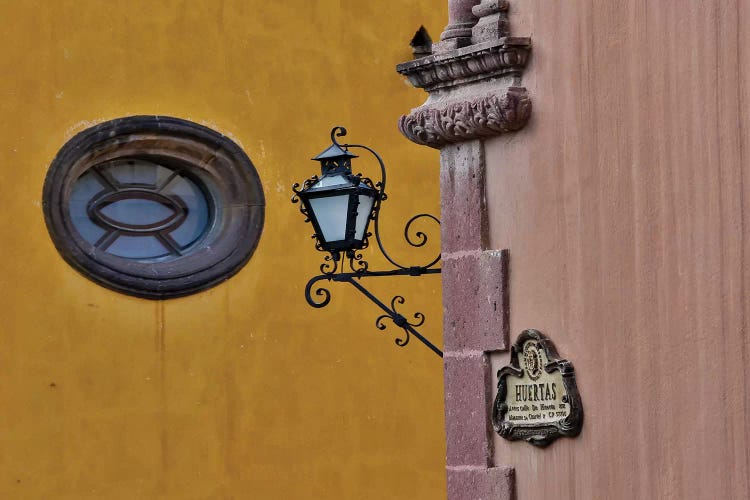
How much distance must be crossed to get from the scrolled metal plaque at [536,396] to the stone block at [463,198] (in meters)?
0.53

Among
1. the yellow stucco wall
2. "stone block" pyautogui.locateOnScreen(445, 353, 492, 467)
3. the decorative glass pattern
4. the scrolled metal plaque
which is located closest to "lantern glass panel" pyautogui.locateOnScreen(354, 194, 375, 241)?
"stone block" pyautogui.locateOnScreen(445, 353, 492, 467)

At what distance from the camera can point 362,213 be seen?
970cm

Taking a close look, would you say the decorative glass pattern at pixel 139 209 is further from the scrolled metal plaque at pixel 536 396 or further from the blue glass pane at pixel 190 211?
the scrolled metal plaque at pixel 536 396

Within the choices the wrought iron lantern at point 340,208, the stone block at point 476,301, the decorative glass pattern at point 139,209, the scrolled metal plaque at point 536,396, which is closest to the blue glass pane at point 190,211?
the decorative glass pattern at point 139,209

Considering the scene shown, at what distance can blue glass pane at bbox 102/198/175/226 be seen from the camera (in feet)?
44.1

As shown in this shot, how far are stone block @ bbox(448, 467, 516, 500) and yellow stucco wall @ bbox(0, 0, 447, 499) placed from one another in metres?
4.57

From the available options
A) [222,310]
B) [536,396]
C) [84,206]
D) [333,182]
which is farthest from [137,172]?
[536,396]

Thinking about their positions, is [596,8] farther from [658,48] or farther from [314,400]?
[314,400]

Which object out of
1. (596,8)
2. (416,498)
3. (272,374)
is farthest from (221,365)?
(596,8)

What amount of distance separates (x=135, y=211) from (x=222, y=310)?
82 cm

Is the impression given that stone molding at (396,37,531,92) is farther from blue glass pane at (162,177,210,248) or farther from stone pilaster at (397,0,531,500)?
blue glass pane at (162,177,210,248)

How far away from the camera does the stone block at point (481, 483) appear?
8320 mm

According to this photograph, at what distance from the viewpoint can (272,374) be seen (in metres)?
13.4

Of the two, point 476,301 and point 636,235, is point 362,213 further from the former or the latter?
point 636,235
